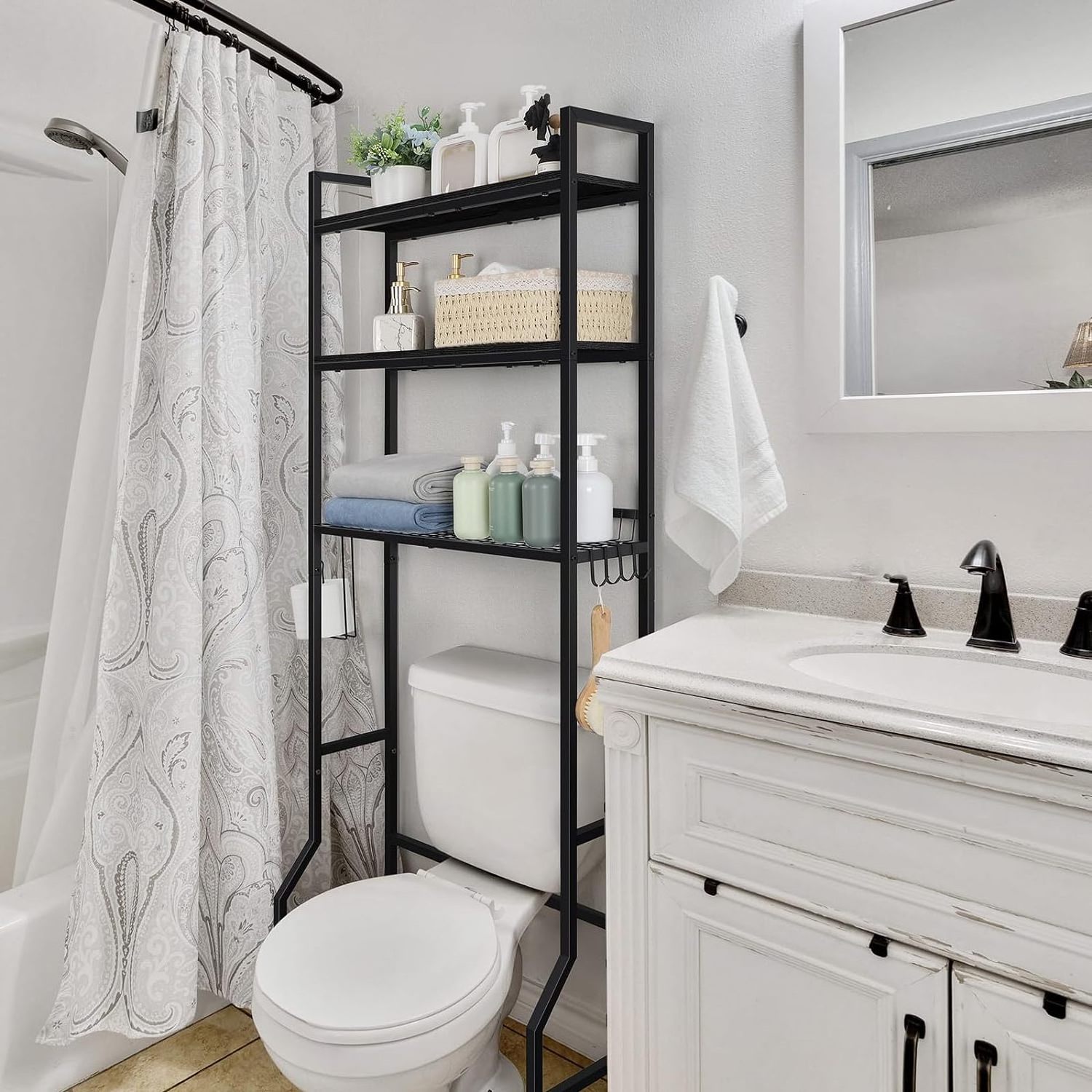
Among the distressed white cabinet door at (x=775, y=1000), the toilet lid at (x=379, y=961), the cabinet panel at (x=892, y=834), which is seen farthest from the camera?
Answer: the toilet lid at (x=379, y=961)

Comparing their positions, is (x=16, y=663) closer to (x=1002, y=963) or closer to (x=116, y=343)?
(x=116, y=343)

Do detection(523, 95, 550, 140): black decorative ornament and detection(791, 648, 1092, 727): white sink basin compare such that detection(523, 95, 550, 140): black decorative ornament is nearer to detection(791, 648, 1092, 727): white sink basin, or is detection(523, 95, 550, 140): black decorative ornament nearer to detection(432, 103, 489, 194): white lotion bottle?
detection(432, 103, 489, 194): white lotion bottle

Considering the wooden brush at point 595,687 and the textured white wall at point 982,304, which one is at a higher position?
the textured white wall at point 982,304

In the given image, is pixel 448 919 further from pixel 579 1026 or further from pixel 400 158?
→ pixel 400 158

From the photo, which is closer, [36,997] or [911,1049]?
[911,1049]

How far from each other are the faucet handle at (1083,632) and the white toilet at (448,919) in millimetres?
732

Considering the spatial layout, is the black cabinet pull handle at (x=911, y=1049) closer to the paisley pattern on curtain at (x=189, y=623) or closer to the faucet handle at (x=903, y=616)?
the faucet handle at (x=903, y=616)

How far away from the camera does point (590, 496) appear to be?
1402 mm

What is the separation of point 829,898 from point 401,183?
4.51 feet

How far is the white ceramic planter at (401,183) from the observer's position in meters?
1.63

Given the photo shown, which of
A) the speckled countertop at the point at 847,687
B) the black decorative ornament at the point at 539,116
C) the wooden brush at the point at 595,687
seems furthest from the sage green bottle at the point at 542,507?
the black decorative ornament at the point at 539,116

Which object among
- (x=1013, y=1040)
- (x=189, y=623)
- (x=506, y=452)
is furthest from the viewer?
(x=189, y=623)

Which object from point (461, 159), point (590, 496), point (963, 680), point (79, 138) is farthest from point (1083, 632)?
point (79, 138)

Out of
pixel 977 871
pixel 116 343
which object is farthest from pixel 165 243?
pixel 977 871
